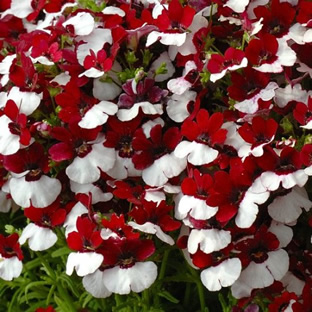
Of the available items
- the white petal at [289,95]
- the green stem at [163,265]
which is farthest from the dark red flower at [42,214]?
the white petal at [289,95]

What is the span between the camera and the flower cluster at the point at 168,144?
114cm

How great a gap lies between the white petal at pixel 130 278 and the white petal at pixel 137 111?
0.82 ft

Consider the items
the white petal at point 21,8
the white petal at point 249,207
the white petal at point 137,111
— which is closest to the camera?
the white petal at point 249,207

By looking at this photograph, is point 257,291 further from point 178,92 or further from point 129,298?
point 178,92

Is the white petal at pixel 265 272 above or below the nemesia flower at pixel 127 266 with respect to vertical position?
below

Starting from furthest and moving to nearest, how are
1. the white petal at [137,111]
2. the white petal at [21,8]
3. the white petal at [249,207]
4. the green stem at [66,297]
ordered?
the white petal at [21,8] → the green stem at [66,297] → the white petal at [137,111] → the white petal at [249,207]

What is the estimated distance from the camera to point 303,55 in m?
1.25

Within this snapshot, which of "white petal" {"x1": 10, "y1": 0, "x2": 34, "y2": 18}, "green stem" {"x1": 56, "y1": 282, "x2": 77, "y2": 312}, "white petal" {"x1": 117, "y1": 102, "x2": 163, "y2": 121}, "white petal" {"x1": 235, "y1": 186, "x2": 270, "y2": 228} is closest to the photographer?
"white petal" {"x1": 235, "y1": 186, "x2": 270, "y2": 228}

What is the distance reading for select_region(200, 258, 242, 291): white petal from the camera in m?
1.13

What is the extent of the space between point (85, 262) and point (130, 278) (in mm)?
76

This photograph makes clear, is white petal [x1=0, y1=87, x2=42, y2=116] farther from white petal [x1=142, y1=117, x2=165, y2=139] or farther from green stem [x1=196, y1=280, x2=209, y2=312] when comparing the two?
green stem [x1=196, y1=280, x2=209, y2=312]

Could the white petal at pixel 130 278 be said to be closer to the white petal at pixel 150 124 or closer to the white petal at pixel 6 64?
the white petal at pixel 150 124

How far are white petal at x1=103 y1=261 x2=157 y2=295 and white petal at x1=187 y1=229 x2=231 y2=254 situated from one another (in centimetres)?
7

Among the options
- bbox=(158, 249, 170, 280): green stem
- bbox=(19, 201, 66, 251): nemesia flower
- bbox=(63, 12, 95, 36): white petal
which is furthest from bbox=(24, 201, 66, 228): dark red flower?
bbox=(63, 12, 95, 36): white petal
